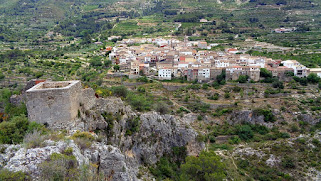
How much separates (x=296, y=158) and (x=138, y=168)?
63.6ft

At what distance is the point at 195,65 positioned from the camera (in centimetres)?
5178

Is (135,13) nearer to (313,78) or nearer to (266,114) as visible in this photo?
(313,78)

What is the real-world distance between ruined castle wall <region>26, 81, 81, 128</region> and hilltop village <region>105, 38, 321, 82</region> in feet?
117

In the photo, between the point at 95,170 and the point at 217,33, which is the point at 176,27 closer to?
the point at 217,33

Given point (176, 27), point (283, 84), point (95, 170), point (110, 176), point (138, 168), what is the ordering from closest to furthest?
point (95, 170) < point (110, 176) < point (138, 168) < point (283, 84) < point (176, 27)

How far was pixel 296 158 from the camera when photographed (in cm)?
3145

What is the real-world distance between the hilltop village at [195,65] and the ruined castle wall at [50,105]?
3575cm

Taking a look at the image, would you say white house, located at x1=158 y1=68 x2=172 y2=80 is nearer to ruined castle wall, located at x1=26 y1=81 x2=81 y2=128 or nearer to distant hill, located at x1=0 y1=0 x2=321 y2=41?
ruined castle wall, located at x1=26 y1=81 x2=81 y2=128

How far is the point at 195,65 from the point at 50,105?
3895cm

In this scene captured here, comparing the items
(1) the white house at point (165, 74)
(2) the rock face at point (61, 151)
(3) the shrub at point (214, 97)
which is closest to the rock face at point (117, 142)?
(2) the rock face at point (61, 151)

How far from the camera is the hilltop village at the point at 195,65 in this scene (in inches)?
1944

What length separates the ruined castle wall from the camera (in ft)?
49.2

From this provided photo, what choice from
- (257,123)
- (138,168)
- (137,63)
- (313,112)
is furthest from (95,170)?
(137,63)

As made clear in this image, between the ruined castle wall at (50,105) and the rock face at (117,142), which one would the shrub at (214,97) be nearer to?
the rock face at (117,142)
